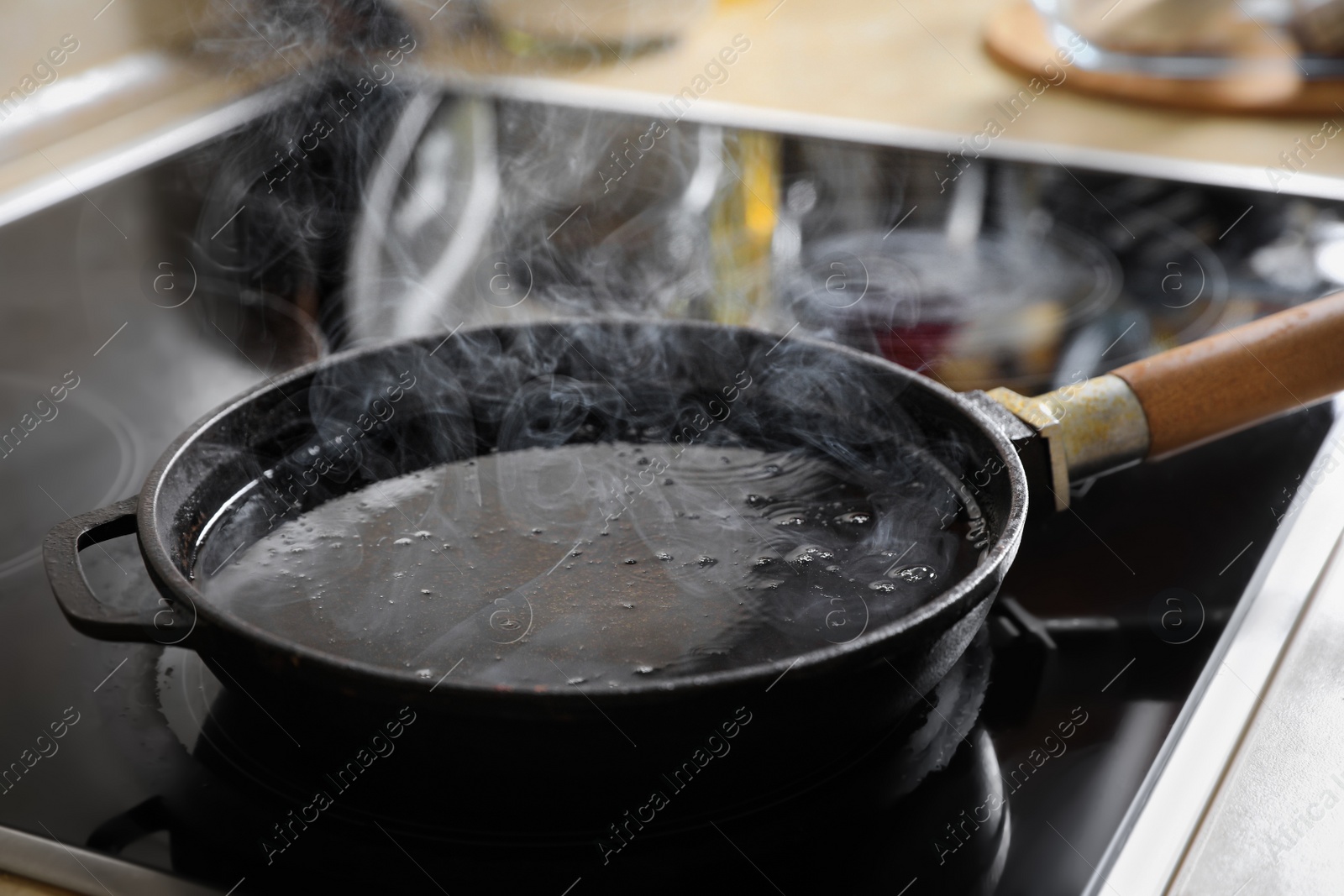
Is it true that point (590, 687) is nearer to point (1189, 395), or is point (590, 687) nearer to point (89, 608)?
point (89, 608)

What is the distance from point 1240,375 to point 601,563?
0.43m

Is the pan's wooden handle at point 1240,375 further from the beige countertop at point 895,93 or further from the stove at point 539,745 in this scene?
the beige countertop at point 895,93

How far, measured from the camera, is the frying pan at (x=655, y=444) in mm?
463

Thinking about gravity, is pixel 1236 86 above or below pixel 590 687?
below

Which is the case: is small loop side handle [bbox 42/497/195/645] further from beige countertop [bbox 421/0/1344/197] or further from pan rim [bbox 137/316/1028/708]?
beige countertop [bbox 421/0/1344/197]

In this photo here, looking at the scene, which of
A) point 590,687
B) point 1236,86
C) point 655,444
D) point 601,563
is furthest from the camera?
point 1236,86

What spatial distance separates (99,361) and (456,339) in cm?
40

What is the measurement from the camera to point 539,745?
1.54 ft

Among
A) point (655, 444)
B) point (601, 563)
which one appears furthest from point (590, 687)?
point (655, 444)

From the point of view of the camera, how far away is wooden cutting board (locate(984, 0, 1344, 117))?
1388 mm

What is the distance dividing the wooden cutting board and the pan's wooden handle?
73cm

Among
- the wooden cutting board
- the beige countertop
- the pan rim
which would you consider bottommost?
the wooden cutting board

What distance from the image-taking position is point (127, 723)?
0.61 m

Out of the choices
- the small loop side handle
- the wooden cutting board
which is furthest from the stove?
the wooden cutting board
